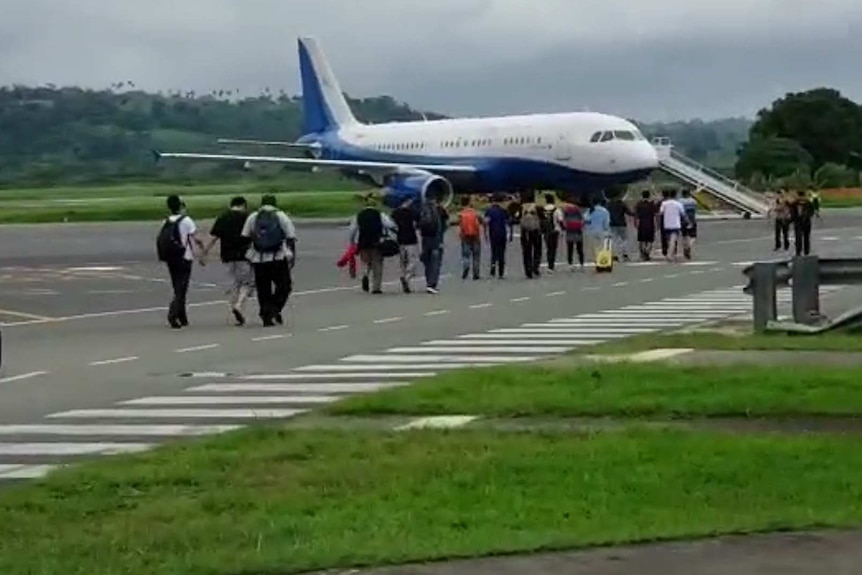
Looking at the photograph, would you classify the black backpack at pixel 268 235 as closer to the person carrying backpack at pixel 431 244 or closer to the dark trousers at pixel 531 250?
the person carrying backpack at pixel 431 244

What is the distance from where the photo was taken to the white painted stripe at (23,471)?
12656 mm

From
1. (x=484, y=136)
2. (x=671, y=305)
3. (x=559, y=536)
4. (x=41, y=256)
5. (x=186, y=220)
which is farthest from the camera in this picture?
(x=484, y=136)

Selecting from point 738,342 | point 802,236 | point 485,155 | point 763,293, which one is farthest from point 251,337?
point 485,155

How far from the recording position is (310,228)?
7156cm

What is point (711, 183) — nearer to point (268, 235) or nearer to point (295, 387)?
point (268, 235)

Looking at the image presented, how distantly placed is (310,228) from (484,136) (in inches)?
271

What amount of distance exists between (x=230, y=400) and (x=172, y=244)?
9.98 m

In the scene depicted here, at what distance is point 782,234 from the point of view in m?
51.8

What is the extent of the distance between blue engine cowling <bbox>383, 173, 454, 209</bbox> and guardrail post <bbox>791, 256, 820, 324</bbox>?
40060 millimetres

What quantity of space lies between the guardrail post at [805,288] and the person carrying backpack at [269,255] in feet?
22.4

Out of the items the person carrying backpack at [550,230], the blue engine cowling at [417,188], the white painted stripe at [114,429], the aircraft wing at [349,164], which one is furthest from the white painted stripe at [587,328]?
the aircraft wing at [349,164]

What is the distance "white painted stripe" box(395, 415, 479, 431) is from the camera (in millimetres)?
14500

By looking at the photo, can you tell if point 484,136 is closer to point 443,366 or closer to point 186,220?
point 186,220

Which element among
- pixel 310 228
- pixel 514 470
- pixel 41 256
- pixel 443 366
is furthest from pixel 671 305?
pixel 310 228
